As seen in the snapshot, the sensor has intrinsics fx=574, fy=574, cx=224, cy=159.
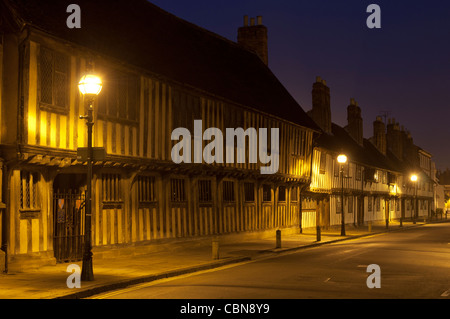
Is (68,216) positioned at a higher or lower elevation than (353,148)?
lower

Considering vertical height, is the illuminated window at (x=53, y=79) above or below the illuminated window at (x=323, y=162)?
above

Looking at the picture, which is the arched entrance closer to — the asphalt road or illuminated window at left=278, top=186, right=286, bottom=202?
the asphalt road

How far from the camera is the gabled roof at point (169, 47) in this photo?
51.6 ft

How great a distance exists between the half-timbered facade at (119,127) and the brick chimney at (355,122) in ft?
72.9

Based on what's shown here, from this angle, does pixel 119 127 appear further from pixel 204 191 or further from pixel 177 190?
pixel 204 191

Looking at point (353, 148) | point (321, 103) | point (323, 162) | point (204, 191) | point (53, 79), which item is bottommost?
point (204, 191)

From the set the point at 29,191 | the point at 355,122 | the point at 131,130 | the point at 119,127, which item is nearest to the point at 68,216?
the point at 29,191

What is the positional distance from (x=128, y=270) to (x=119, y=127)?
4838mm

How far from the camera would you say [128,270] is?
1399 cm

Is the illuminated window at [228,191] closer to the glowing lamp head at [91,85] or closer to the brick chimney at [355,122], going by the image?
the glowing lamp head at [91,85]

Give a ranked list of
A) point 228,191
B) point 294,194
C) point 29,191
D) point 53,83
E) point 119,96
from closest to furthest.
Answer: point 29,191 → point 53,83 → point 119,96 → point 228,191 → point 294,194

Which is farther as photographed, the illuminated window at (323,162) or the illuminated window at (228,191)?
the illuminated window at (323,162)

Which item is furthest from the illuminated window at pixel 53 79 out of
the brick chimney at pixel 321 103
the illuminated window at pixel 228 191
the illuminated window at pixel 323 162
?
the brick chimney at pixel 321 103
